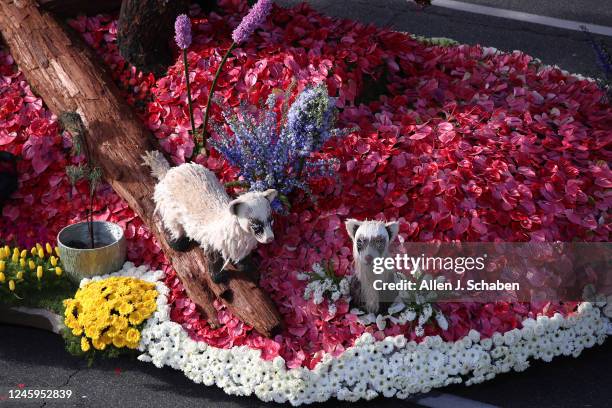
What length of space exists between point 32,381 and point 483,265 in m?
2.99

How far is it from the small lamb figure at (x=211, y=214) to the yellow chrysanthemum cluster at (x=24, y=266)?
83 cm

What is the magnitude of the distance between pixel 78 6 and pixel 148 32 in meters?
0.85

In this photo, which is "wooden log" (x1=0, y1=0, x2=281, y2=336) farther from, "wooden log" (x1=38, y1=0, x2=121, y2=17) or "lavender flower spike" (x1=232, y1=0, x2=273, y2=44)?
"lavender flower spike" (x1=232, y1=0, x2=273, y2=44)

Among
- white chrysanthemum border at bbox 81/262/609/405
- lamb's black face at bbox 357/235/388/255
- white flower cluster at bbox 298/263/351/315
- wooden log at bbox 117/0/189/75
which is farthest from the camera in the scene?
wooden log at bbox 117/0/189/75

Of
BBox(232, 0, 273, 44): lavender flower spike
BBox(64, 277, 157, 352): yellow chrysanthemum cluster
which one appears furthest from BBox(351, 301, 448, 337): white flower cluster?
BBox(232, 0, 273, 44): lavender flower spike

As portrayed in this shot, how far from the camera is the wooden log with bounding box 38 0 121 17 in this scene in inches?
263

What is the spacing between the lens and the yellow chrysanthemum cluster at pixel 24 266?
17.4 feet

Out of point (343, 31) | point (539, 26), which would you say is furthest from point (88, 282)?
point (539, 26)

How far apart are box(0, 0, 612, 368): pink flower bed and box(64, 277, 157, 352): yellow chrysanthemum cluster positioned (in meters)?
0.25

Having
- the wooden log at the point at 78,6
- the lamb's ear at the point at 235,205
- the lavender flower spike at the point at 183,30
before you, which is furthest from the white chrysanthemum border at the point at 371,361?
the wooden log at the point at 78,6

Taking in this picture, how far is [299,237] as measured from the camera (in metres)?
5.41

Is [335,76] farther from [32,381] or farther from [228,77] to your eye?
[32,381]

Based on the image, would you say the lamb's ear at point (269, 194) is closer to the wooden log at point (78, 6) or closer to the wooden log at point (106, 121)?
the wooden log at point (106, 121)

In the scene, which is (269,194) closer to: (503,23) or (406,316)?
(406,316)
